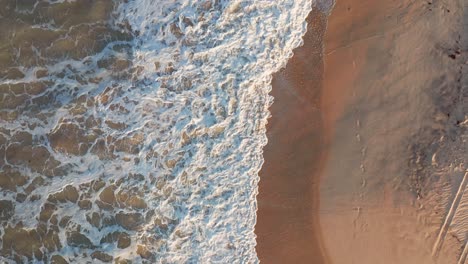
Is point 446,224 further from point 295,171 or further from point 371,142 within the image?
point 295,171

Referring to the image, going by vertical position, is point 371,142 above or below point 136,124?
below

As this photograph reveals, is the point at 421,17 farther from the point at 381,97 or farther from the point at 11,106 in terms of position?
the point at 11,106

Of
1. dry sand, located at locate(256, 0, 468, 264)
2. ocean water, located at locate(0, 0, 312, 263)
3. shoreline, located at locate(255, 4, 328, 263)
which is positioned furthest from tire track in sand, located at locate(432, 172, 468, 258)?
ocean water, located at locate(0, 0, 312, 263)

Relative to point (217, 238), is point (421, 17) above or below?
above

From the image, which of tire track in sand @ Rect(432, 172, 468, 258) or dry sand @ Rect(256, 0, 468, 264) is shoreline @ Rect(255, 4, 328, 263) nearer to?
dry sand @ Rect(256, 0, 468, 264)

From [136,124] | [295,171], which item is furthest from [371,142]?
[136,124]

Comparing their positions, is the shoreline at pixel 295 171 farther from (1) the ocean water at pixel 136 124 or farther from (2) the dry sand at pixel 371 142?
(1) the ocean water at pixel 136 124

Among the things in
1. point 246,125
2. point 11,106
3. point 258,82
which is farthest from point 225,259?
point 11,106

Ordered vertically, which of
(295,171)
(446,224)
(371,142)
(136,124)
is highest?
(136,124)
